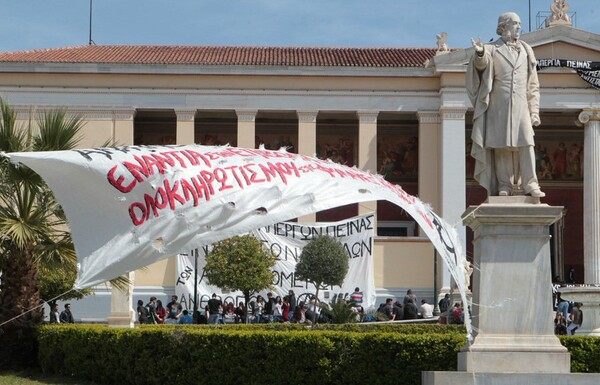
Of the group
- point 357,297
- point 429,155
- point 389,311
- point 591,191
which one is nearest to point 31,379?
point 389,311

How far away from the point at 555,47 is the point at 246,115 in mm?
12814

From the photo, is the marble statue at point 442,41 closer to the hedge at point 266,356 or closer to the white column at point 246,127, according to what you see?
the white column at point 246,127

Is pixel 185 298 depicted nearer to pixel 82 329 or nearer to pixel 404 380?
pixel 82 329

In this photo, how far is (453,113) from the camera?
144ft

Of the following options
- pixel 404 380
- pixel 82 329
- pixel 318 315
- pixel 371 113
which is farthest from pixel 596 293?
pixel 371 113

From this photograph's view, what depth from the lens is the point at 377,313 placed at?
109 ft

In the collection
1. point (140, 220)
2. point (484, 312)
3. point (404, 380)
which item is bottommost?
point (404, 380)

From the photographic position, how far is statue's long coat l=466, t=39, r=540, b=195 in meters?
12.4

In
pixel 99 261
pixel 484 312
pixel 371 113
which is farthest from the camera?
pixel 371 113

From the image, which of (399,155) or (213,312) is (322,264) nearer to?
(213,312)

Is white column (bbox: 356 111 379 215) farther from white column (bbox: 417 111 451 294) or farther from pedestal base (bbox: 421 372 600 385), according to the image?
pedestal base (bbox: 421 372 600 385)

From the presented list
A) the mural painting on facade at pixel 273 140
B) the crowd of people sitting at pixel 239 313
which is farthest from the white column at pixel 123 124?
the crowd of people sitting at pixel 239 313

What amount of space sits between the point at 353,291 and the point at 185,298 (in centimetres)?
614

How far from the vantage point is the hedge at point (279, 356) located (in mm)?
15242
